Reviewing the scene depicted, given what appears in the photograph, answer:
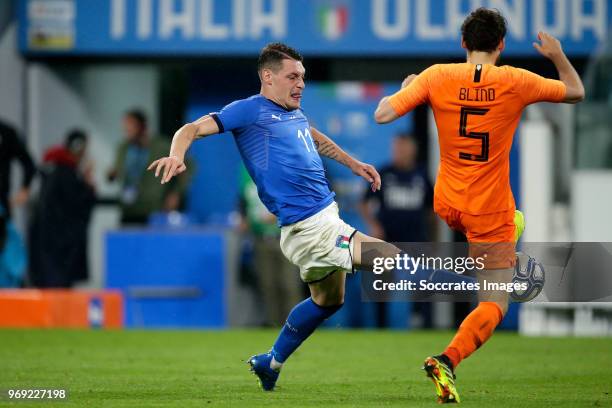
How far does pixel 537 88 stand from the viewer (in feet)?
23.8

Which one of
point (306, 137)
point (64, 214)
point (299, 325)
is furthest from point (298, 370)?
point (64, 214)

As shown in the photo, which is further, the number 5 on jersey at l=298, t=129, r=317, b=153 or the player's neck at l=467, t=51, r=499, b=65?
the number 5 on jersey at l=298, t=129, r=317, b=153

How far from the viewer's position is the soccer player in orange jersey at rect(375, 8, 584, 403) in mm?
7242

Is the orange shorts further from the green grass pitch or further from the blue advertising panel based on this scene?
the blue advertising panel

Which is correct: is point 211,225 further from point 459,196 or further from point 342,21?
point 459,196

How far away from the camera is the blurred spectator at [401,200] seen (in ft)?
50.1

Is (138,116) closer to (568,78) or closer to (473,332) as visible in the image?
(568,78)

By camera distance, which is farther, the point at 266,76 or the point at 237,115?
the point at 266,76

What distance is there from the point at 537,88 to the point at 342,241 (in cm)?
142

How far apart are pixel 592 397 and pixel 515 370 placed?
7.03ft

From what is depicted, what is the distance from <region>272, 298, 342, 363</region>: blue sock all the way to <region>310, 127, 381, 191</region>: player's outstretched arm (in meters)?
0.81

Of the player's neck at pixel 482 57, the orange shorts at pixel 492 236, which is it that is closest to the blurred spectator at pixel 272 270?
the orange shorts at pixel 492 236

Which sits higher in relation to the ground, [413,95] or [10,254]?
[413,95]

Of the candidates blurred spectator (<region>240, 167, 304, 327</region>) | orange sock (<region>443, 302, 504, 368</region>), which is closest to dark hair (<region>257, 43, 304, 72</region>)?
orange sock (<region>443, 302, 504, 368</region>)
